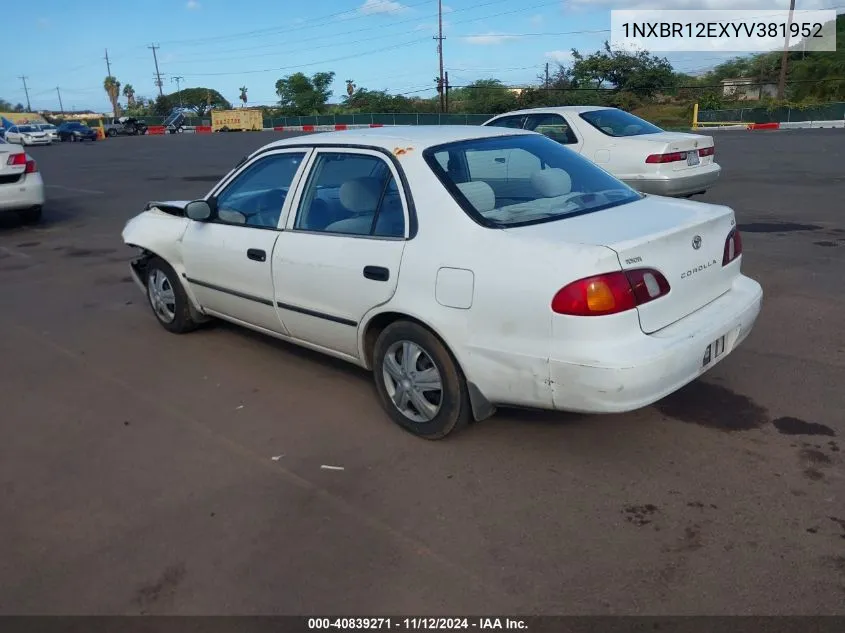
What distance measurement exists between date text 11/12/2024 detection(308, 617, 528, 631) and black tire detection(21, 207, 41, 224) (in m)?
11.2

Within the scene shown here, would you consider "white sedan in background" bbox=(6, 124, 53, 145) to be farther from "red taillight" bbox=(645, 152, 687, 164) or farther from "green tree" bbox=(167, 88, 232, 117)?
"green tree" bbox=(167, 88, 232, 117)

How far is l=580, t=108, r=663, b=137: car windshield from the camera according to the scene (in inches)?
407

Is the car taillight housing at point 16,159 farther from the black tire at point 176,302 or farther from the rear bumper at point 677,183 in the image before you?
the rear bumper at point 677,183

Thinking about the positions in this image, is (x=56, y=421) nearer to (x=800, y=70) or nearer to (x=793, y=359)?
(x=793, y=359)

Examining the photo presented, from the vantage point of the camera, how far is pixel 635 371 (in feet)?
10.3

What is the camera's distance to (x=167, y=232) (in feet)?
18.0

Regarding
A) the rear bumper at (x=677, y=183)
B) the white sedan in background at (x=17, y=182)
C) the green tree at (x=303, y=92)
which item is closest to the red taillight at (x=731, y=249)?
the rear bumper at (x=677, y=183)

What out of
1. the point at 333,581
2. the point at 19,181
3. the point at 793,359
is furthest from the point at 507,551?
the point at 19,181

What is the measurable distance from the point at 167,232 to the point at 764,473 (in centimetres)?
434

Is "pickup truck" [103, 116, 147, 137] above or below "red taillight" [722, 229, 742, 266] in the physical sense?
above

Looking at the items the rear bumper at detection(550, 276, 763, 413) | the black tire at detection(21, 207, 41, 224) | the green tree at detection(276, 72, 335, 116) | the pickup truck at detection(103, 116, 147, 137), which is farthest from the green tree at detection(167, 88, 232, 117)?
the rear bumper at detection(550, 276, 763, 413)

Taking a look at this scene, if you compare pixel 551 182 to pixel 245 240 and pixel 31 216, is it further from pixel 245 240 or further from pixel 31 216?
pixel 31 216

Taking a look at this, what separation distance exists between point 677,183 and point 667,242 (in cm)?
692

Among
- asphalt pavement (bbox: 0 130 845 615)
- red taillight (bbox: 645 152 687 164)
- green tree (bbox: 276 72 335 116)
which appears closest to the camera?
asphalt pavement (bbox: 0 130 845 615)
